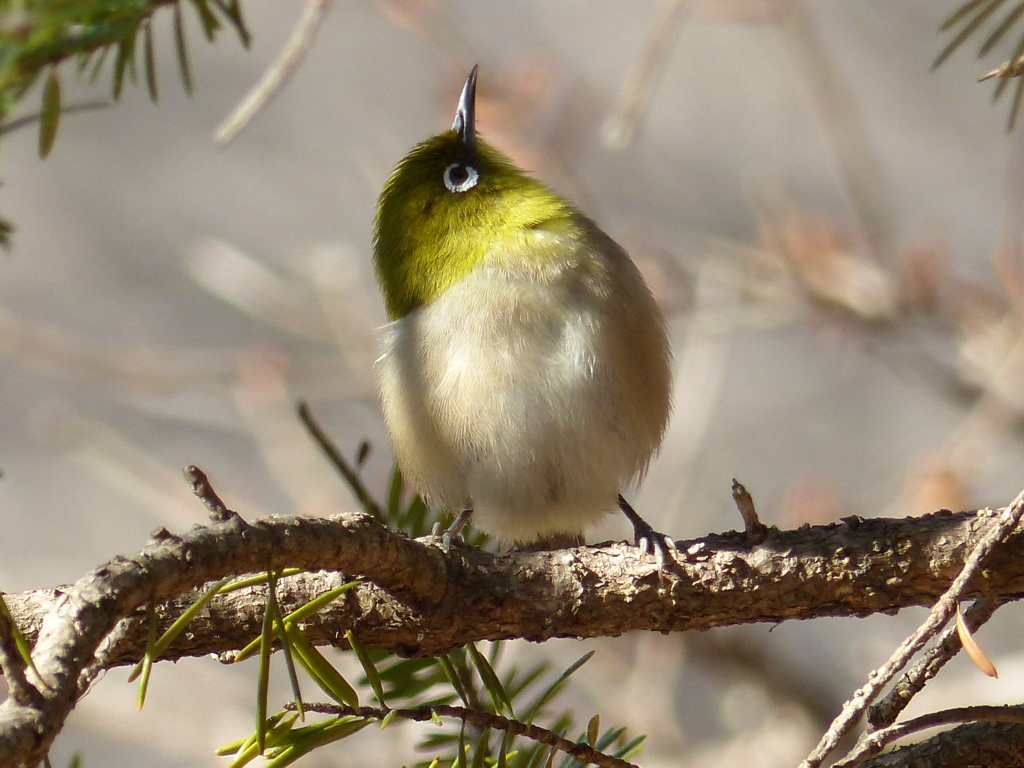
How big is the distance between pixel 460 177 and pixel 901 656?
1599 millimetres

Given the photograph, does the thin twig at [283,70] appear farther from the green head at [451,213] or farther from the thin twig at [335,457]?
the green head at [451,213]

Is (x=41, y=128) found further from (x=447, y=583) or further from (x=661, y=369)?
(x=661, y=369)

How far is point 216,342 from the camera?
7.07 meters

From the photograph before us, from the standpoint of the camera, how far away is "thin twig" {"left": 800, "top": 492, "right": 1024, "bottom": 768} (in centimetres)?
107

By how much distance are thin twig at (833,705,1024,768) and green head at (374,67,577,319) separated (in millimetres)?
1248

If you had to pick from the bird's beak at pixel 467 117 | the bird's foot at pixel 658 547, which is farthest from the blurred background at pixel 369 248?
the bird's foot at pixel 658 547

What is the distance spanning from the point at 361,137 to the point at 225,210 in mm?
1151

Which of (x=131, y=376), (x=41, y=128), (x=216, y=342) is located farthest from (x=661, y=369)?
(x=216, y=342)

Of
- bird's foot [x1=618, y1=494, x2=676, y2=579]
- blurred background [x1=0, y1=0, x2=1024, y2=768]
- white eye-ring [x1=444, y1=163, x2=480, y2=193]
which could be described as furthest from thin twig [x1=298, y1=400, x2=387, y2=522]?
blurred background [x1=0, y1=0, x2=1024, y2=768]

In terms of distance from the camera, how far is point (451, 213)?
2262mm

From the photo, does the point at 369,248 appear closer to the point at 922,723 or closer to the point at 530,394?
the point at 530,394

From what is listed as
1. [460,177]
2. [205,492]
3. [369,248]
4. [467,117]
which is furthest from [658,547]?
[369,248]

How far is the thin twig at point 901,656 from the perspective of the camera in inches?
42.1

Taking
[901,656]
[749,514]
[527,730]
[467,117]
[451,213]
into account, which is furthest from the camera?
[467,117]
